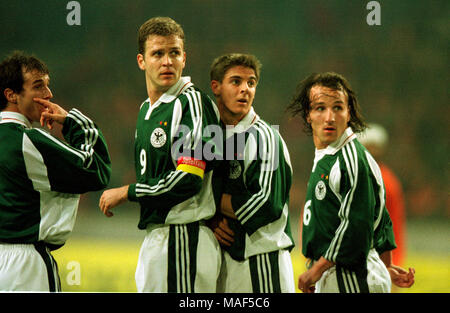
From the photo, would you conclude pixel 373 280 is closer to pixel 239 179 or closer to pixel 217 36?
pixel 239 179

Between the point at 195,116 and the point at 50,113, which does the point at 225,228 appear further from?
the point at 50,113

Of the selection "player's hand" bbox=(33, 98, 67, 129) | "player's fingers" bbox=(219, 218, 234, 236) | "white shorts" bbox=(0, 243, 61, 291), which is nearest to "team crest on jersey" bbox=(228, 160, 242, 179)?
"player's fingers" bbox=(219, 218, 234, 236)

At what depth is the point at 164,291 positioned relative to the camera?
2512mm

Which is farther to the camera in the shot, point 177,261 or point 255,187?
point 255,187

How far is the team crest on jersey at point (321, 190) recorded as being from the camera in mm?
2641

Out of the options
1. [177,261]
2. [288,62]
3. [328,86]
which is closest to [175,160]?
[177,261]

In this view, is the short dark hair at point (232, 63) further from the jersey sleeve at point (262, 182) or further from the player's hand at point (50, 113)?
the player's hand at point (50, 113)

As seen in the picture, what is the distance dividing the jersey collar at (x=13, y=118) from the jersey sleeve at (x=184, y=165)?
→ 1.99 ft

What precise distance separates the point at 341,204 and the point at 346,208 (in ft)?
0.13

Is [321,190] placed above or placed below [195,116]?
below

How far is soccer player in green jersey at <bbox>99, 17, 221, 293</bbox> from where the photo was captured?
8.20 ft

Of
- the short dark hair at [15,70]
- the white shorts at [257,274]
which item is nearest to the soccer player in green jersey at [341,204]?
the white shorts at [257,274]

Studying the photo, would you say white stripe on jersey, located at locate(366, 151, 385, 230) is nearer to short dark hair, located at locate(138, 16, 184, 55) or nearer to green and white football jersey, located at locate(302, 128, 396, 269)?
green and white football jersey, located at locate(302, 128, 396, 269)

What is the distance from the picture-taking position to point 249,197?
102 inches
